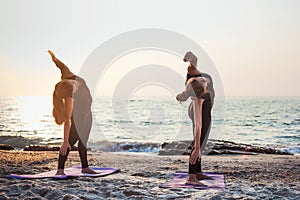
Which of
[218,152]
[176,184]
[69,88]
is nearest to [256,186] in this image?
[176,184]

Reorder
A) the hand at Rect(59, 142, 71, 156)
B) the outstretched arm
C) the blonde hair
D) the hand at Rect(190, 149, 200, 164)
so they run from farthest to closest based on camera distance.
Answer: the outstretched arm < the hand at Rect(59, 142, 71, 156) < the hand at Rect(190, 149, 200, 164) < the blonde hair

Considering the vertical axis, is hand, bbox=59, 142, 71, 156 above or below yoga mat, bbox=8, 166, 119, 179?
above

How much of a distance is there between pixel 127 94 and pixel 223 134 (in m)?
24.6

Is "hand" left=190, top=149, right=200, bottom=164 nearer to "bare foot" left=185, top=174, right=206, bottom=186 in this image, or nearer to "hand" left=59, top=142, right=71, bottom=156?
"bare foot" left=185, top=174, right=206, bottom=186

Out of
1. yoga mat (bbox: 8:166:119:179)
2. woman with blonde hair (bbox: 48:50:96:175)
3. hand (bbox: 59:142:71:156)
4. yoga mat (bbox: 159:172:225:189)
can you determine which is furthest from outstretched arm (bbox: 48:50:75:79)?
yoga mat (bbox: 159:172:225:189)

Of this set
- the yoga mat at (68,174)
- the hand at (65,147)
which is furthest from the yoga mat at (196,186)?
the hand at (65,147)

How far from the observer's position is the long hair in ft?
18.8

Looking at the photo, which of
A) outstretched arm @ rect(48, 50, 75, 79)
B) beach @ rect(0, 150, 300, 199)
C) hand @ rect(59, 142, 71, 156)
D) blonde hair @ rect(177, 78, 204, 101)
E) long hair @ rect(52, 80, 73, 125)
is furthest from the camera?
outstretched arm @ rect(48, 50, 75, 79)

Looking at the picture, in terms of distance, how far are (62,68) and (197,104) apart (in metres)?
2.38

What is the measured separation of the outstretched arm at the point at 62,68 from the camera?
238 inches

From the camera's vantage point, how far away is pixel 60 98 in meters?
5.77

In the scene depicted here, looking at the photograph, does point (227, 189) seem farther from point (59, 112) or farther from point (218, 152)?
point (218, 152)

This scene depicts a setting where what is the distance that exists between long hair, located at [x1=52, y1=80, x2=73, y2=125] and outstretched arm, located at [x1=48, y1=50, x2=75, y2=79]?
0.26 metres

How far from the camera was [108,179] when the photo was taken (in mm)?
5797
